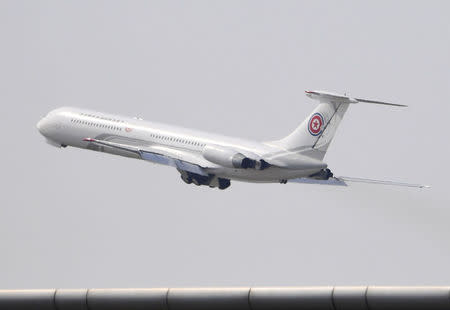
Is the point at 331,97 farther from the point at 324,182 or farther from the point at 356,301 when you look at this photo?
the point at 356,301

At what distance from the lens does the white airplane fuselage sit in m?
103

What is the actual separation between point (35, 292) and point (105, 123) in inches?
2441

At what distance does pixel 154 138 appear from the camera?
111m

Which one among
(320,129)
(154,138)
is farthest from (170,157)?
(320,129)

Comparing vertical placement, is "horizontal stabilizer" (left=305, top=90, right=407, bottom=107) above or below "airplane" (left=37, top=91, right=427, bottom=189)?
above

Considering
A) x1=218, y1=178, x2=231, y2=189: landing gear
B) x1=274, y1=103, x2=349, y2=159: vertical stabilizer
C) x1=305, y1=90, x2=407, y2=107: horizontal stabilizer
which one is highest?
x1=305, y1=90, x2=407, y2=107: horizontal stabilizer

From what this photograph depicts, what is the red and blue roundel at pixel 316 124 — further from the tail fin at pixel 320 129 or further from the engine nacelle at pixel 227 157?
the engine nacelle at pixel 227 157

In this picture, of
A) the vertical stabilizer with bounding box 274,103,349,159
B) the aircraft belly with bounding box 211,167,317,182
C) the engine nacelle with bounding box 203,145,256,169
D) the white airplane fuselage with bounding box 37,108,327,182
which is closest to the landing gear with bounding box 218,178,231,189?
the white airplane fuselage with bounding box 37,108,327,182

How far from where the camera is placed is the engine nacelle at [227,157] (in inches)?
4023

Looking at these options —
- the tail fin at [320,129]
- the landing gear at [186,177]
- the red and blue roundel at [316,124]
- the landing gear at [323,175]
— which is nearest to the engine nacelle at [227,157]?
the tail fin at [320,129]

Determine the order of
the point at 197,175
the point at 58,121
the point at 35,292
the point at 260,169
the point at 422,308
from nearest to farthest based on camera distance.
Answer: the point at 422,308
the point at 35,292
the point at 260,169
the point at 197,175
the point at 58,121

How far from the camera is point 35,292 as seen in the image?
2111 inches

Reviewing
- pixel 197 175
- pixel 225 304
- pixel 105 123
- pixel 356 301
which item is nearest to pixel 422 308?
pixel 356 301

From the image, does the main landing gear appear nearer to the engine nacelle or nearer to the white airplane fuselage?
the white airplane fuselage
